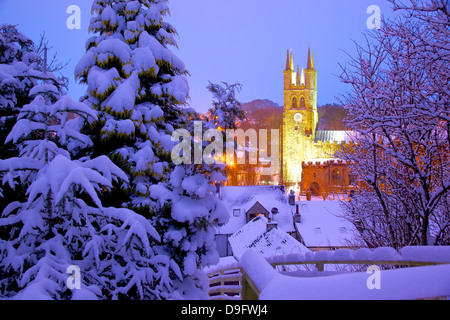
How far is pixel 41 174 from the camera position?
Answer: 324 centimetres

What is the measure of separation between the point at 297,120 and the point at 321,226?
A: 32368 mm

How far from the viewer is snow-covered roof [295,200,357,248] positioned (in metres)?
19.8

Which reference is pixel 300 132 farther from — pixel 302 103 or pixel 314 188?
pixel 314 188

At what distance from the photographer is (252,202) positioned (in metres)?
25.7

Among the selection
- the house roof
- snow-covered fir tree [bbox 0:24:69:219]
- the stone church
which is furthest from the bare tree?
the stone church

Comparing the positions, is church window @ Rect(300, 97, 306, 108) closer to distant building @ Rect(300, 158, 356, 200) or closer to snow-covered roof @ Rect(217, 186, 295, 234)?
distant building @ Rect(300, 158, 356, 200)

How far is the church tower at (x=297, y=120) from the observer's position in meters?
50.7

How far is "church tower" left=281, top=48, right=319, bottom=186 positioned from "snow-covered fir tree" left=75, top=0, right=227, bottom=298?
44.0 metres

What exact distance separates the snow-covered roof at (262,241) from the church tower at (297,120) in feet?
96.7

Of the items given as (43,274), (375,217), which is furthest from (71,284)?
(375,217)

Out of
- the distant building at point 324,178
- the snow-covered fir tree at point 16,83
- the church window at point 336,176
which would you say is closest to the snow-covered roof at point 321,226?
the snow-covered fir tree at point 16,83

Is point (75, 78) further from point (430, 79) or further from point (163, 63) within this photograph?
point (430, 79)

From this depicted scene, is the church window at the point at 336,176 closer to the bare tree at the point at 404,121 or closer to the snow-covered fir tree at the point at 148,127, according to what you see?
the bare tree at the point at 404,121

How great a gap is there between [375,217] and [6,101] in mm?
8669
